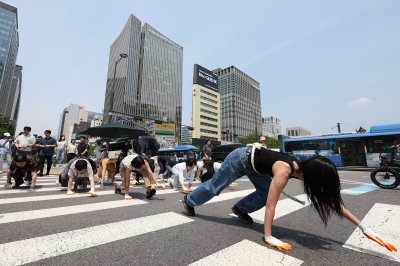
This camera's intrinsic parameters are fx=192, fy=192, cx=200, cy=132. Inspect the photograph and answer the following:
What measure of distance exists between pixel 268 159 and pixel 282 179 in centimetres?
27

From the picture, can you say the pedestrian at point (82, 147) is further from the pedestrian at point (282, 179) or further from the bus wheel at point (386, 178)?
the bus wheel at point (386, 178)

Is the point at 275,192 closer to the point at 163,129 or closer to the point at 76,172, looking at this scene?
the point at 76,172

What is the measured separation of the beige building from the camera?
86.7 metres

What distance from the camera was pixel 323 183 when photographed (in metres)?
1.71

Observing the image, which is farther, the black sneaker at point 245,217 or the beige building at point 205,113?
the beige building at point 205,113

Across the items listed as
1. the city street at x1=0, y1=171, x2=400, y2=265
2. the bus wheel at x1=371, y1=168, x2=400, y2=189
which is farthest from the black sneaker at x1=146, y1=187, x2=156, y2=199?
the bus wheel at x1=371, y1=168, x2=400, y2=189

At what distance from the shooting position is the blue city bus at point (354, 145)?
11953mm

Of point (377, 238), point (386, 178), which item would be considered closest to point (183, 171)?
point (377, 238)

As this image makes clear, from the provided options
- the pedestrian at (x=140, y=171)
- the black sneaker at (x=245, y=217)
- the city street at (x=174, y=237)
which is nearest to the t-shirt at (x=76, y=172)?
the pedestrian at (x=140, y=171)

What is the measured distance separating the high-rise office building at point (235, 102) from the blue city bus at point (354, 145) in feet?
284

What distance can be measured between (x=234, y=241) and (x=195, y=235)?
41cm

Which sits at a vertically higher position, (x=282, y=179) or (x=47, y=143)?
(x=47, y=143)

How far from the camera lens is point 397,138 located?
1152 centimetres

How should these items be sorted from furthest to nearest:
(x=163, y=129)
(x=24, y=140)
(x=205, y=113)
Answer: (x=205, y=113) → (x=163, y=129) → (x=24, y=140)
